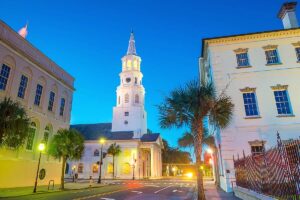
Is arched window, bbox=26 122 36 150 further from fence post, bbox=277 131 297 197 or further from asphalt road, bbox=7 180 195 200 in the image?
fence post, bbox=277 131 297 197

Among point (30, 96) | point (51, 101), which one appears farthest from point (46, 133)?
point (30, 96)

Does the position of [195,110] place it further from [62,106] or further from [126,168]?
[126,168]

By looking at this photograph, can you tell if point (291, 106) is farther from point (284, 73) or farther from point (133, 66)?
point (133, 66)

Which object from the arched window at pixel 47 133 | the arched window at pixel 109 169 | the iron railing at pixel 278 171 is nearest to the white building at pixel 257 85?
the iron railing at pixel 278 171

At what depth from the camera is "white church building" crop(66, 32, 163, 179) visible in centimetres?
5778

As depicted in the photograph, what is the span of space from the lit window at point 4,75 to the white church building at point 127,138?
121 ft

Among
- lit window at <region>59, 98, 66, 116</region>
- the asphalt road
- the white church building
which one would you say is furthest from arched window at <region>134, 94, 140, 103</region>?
the asphalt road

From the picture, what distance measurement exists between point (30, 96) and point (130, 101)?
41.2 meters

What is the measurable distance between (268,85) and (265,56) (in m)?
3.04

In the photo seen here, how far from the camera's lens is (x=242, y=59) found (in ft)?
74.3

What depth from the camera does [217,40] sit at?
76.1 ft

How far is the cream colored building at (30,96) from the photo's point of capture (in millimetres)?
22766

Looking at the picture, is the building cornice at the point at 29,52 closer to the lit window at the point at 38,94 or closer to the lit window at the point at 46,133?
the lit window at the point at 38,94

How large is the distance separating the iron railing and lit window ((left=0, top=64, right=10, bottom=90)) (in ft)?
73.7
